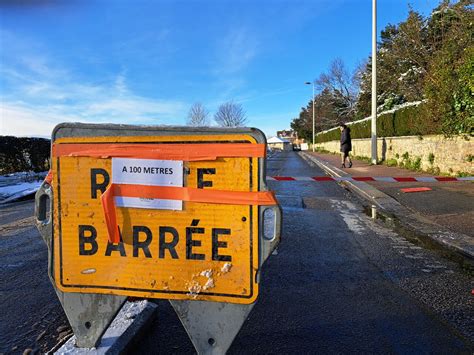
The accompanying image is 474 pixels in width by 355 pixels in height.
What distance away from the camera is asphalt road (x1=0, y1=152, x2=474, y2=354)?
8.52 feet

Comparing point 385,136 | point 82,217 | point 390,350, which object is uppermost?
point 385,136

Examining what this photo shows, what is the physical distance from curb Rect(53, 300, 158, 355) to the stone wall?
10.8m

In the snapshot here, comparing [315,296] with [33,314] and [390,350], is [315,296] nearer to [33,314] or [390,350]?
[390,350]

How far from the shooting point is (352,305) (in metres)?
3.16

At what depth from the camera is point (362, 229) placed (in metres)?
5.93

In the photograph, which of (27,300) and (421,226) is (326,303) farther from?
(421,226)

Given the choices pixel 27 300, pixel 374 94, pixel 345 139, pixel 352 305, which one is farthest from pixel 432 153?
pixel 27 300

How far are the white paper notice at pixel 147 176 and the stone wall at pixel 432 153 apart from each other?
11.1m


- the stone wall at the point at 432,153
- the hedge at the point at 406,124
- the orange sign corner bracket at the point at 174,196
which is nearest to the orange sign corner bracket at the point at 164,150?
the orange sign corner bracket at the point at 174,196

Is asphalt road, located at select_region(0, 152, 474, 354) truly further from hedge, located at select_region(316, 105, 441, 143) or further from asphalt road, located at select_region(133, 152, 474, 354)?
hedge, located at select_region(316, 105, 441, 143)

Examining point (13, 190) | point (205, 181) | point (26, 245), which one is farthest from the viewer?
point (13, 190)

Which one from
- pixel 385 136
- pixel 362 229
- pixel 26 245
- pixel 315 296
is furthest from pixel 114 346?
pixel 385 136

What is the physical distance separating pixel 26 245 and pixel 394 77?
79.4 feet

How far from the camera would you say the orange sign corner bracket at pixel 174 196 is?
1952mm
